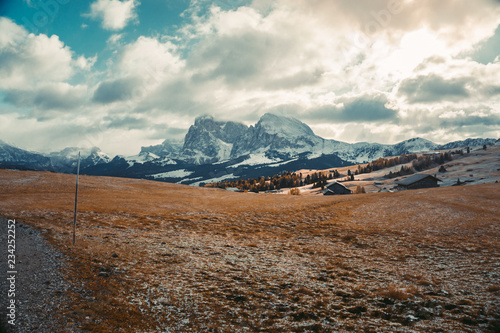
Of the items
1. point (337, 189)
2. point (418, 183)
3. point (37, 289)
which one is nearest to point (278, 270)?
point (37, 289)

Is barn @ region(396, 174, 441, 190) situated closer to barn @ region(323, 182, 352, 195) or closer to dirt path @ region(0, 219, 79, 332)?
barn @ region(323, 182, 352, 195)

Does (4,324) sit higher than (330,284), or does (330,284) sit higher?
(4,324)

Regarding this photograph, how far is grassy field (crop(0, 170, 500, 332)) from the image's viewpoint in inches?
480

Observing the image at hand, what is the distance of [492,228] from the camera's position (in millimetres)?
31031

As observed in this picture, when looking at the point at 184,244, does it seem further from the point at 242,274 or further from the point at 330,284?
the point at 330,284

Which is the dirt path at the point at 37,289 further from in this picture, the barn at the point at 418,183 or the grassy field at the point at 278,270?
the barn at the point at 418,183

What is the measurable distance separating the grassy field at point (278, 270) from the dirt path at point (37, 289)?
0.67 m

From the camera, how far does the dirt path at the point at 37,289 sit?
1021 centimetres

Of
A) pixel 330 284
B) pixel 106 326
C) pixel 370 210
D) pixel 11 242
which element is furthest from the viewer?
pixel 370 210

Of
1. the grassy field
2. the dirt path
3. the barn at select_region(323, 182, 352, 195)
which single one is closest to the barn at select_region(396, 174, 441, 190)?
the barn at select_region(323, 182, 352, 195)

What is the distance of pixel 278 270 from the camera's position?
64.0 ft

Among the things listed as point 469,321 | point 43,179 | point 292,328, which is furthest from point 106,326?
point 43,179

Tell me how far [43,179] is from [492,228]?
97.2m

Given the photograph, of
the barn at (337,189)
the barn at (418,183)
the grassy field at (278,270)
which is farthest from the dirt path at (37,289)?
the barn at (337,189)
